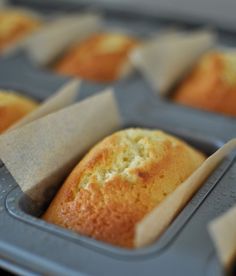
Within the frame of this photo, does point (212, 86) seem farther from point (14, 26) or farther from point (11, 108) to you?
point (14, 26)

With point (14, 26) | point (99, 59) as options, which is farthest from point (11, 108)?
point (14, 26)

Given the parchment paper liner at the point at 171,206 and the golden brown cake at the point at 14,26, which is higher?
the golden brown cake at the point at 14,26

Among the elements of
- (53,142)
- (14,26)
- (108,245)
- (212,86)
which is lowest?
(212,86)

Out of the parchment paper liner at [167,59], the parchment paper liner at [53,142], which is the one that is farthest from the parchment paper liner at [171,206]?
the parchment paper liner at [167,59]

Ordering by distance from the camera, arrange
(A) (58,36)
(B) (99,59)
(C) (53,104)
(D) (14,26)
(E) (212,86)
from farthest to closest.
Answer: (D) (14,26) → (A) (58,36) → (B) (99,59) → (E) (212,86) → (C) (53,104)

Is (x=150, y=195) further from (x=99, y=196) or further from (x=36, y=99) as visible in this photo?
(x=36, y=99)

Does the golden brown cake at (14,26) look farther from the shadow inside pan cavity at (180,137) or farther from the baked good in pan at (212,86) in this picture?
the shadow inside pan cavity at (180,137)

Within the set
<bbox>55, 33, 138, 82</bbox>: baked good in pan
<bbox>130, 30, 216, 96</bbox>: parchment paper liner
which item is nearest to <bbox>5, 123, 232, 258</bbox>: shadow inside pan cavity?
<bbox>130, 30, 216, 96</bbox>: parchment paper liner

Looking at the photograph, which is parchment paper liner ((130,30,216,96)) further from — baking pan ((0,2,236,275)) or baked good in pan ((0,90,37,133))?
baked good in pan ((0,90,37,133))
